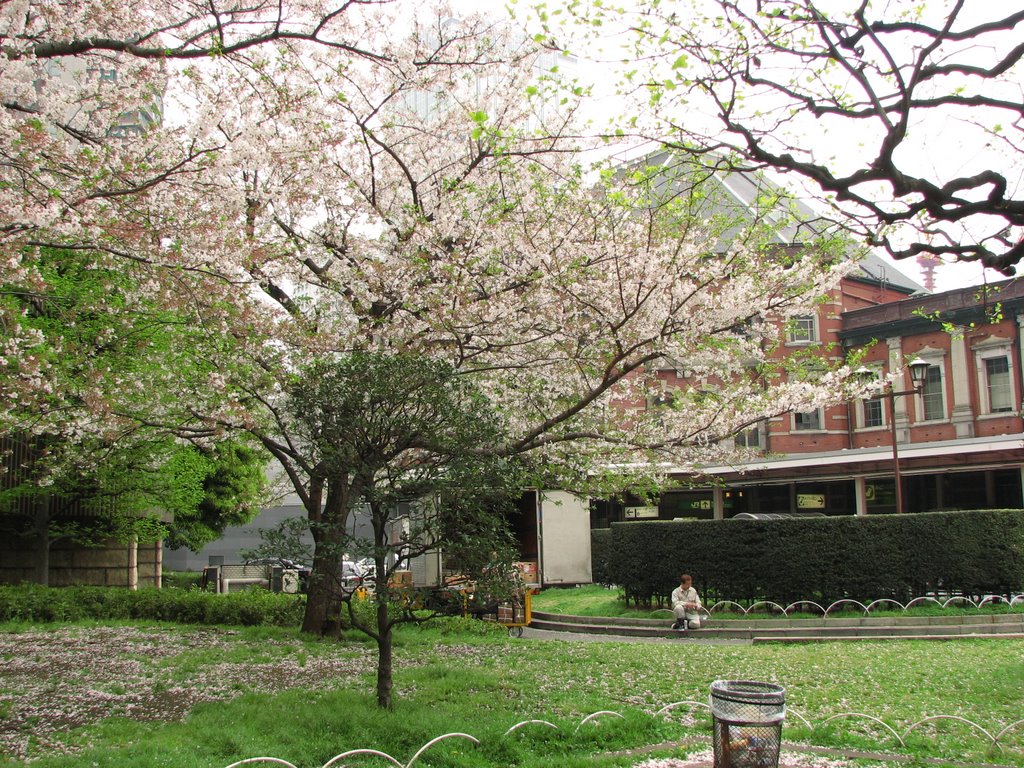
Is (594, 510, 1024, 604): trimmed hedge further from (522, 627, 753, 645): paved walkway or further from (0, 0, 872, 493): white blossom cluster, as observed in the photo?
(0, 0, 872, 493): white blossom cluster

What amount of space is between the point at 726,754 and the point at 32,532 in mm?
18316

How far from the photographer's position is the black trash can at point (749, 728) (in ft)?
18.5

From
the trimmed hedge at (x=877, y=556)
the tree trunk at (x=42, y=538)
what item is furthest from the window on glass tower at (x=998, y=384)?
the tree trunk at (x=42, y=538)

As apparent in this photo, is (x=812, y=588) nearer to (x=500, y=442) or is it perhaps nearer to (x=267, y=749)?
(x=500, y=442)

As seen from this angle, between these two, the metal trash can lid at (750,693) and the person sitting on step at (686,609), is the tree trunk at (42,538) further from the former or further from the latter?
the metal trash can lid at (750,693)

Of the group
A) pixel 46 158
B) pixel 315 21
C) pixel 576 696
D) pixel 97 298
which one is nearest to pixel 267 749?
pixel 576 696

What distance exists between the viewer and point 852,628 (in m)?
15.3

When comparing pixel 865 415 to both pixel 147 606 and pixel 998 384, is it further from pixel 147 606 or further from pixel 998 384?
pixel 147 606

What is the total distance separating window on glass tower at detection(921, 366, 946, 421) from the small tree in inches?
1207

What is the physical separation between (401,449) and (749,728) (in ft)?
13.5

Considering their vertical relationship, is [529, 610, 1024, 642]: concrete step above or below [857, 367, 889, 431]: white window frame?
below

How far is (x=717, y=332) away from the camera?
37.7 ft

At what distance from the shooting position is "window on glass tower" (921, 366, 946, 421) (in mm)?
33969

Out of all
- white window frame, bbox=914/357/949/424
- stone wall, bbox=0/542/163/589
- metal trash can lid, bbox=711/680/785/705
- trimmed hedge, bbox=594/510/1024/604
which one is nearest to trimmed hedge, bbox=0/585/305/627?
stone wall, bbox=0/542/163/589
